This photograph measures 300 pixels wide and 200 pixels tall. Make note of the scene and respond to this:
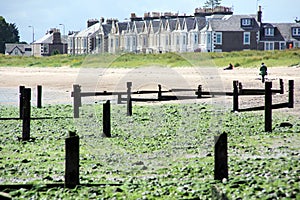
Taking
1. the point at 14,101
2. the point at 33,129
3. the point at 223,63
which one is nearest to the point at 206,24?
the point at 223,63

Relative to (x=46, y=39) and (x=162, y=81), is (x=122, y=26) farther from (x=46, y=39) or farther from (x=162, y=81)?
(x=162, y=81)

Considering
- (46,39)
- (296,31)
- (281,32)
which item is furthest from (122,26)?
(296,31)

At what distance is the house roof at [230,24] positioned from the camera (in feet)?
352

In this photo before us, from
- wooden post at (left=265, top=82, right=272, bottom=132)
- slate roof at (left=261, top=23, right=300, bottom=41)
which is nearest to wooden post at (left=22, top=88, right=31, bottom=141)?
wooden post at (left=265, top=82, right=272, bottom=132)

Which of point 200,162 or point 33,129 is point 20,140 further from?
point 200,162

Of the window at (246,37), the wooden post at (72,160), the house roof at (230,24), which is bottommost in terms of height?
the wooden post at (72,160)

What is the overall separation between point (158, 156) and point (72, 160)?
4.55 metres

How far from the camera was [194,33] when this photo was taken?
115 metres

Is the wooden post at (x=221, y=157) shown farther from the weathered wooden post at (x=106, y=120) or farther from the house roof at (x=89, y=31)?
the house roof at (x=89, y=31)

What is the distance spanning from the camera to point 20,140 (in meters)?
19.1

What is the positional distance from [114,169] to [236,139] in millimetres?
5387

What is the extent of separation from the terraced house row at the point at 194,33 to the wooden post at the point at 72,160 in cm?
7927

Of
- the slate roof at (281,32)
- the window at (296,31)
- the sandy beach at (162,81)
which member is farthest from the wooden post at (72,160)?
the window at (296,31)

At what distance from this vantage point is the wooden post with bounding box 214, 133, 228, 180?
37.2ft
